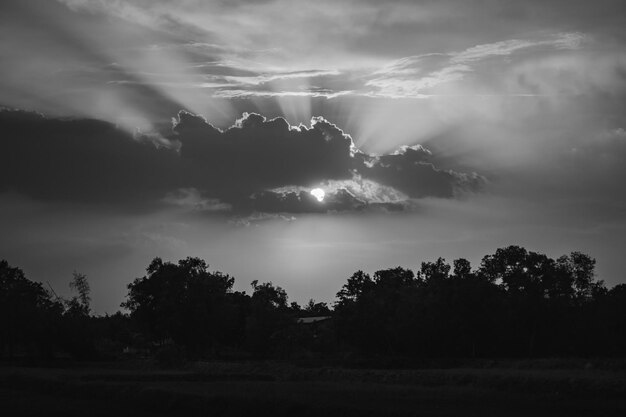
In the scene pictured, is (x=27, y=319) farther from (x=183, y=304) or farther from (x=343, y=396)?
(x=343, y=396)

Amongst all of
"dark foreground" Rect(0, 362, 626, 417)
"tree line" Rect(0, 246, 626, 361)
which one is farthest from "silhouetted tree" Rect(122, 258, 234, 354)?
"dark foreground" Rect(0, 362, 626, 417)

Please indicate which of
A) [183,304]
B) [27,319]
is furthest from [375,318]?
[27,319]

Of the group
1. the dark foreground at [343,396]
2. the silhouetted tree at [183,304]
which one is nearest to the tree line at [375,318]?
the silhouetted tree at [183,304]

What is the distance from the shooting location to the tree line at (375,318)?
11112cm

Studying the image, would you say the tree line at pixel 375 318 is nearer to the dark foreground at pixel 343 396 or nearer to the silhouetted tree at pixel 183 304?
the silhouetted tree at pixel 183 304

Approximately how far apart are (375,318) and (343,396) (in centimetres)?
6874

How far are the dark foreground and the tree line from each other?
1488 inches

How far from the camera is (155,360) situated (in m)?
106

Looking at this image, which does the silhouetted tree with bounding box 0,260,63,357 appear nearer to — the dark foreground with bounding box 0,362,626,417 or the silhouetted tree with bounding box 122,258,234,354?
the silhouetted tree with bounding box 122,258,234,354

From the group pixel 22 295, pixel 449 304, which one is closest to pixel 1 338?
pixel 22 295

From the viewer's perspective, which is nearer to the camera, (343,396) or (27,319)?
(343,396)

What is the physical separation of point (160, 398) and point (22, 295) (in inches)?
3453

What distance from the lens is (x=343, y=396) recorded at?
53.4 metres

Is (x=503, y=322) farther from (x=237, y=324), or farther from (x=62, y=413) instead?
(x=62, y=413)
